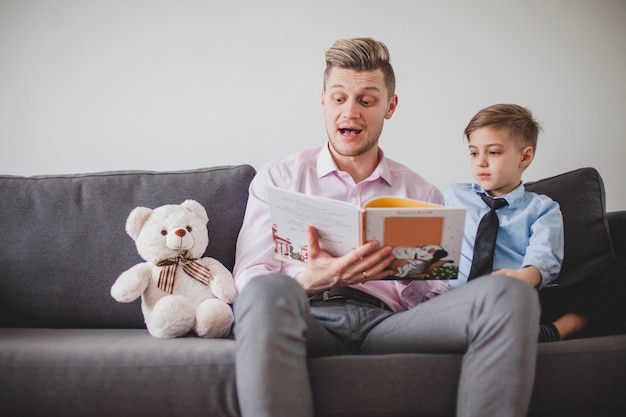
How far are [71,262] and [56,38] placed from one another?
107cm

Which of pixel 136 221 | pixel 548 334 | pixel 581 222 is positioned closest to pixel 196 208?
pixel 136 221

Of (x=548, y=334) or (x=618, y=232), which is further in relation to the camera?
(x=618, y=232)

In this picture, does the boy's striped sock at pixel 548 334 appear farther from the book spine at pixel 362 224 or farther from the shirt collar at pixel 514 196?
the book spine at pixel 362 224

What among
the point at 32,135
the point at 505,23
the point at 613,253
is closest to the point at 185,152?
the point at 32,135

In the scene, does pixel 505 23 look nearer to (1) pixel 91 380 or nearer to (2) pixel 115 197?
(2) pixel 115 197

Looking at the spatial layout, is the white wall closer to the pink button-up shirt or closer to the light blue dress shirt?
the pink button-up shirt

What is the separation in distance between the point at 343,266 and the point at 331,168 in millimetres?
456

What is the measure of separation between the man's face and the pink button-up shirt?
0.08 metres

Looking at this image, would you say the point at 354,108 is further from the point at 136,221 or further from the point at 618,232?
the point at 618,232

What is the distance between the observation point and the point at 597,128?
2248 mm

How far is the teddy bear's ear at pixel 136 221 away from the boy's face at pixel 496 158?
1068 millimetres

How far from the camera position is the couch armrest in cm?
175

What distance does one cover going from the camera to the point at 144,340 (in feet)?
4.55

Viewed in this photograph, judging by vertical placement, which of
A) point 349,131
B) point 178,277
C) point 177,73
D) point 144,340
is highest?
point 177,73
